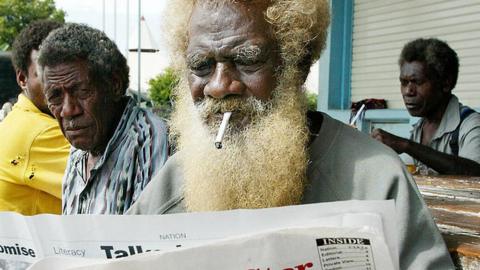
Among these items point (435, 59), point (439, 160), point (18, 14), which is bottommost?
point (439, 160)

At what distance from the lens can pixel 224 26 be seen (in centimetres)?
158

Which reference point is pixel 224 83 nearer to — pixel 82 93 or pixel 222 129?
pixel 222 129

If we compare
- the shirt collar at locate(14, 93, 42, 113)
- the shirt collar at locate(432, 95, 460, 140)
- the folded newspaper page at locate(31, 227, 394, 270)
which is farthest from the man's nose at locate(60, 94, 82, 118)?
the shirt collar at locate(432, 95, 460, 140)

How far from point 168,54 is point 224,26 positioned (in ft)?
1.16

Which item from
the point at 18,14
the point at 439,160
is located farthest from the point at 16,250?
the point at 18,14

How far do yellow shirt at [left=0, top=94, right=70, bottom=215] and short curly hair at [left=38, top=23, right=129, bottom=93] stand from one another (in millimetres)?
478

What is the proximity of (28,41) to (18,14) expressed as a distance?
30313mm

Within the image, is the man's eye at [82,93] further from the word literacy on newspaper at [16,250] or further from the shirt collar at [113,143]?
the word literacy on newspaper at [16,250]

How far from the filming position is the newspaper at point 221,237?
1084mm

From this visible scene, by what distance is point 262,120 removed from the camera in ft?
5.18

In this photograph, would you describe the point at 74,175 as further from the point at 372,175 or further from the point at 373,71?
the point at 373,71

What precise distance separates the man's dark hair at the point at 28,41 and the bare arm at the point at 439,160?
6.68 ft

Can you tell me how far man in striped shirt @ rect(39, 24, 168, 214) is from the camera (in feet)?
7.93

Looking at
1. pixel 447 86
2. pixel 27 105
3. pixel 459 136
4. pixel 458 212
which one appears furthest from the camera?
pixel 447 86
